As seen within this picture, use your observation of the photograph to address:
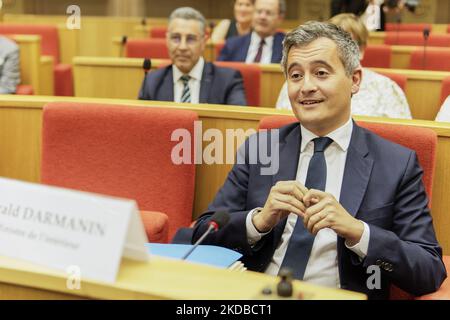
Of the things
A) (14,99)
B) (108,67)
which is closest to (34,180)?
(14,99)

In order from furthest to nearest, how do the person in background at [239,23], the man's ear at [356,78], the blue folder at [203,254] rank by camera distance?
the person in background at [239,23] → the man's ear at [356,78] → the blue folder at [203,254]

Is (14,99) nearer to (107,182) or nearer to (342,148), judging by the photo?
(107,182)

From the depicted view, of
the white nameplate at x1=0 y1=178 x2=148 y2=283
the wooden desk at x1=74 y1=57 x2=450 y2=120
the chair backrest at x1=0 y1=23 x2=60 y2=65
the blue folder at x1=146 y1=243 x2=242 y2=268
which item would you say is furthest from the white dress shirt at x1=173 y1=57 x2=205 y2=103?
the chair backrest at x1=0 y1=23 x2=60 y2=65

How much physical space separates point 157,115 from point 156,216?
345mm

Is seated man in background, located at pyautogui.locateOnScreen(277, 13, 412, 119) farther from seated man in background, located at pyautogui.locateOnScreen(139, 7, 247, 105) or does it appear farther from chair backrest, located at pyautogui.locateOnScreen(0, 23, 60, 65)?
chair backrest, located at pyautogui.locateOnScreen(0, 23, 60, 65)

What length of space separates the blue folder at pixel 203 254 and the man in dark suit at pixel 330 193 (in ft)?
0.37

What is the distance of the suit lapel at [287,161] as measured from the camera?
1.64 metres

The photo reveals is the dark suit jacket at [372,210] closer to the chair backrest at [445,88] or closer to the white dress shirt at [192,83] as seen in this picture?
the chair backrest at [445,88]

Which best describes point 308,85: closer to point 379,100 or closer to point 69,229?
point 69,229

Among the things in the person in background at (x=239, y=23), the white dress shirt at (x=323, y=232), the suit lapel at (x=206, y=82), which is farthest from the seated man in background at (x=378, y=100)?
the person in background at (x=239, y=23)

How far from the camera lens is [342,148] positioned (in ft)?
5.39

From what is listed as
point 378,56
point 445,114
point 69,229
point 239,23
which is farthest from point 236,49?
point 69,229
